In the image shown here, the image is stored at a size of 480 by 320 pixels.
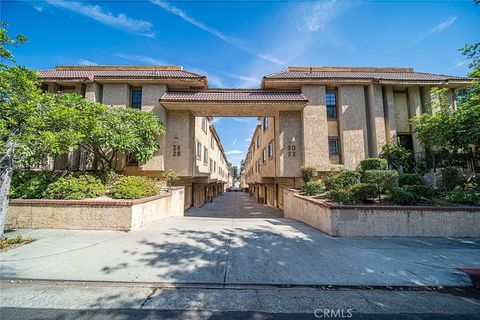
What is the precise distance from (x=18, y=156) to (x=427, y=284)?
1233cm

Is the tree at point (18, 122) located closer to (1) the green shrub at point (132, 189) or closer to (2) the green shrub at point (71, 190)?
(2) the green shrub at point (71, 190)

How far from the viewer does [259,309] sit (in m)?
3.16

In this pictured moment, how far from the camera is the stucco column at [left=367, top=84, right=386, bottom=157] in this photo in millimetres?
13289

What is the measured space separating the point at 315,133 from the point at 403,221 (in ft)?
24.5

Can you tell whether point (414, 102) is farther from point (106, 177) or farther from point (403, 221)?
point (106, 177)

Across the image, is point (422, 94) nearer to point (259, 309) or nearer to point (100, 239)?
point (259, 309)

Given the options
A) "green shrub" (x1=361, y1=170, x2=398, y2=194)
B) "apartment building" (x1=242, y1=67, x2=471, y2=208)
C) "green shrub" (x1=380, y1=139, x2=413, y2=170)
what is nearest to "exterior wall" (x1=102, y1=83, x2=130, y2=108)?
"apartment building" (x1=242, y1=67, x2=471, y2=208)

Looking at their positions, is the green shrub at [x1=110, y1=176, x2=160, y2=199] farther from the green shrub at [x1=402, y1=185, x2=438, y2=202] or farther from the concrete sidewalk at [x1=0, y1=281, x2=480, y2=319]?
the green shrub at [x1=402, y1=185, x2=438, y2=202]

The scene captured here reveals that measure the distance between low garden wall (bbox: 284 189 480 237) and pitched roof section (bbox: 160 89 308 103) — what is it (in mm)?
8023

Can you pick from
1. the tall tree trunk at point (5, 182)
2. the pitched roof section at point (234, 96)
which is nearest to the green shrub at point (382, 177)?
the pitched roof section at point (234, 96)

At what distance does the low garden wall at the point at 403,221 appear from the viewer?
716 centimetres

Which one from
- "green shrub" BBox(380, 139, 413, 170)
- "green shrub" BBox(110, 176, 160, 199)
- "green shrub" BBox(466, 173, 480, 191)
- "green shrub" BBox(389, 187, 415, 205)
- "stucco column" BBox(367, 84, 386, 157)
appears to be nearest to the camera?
"green shrub" BBox(389, 187, 415, 205)

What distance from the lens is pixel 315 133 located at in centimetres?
1328

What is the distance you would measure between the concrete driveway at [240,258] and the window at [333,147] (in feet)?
25.4
